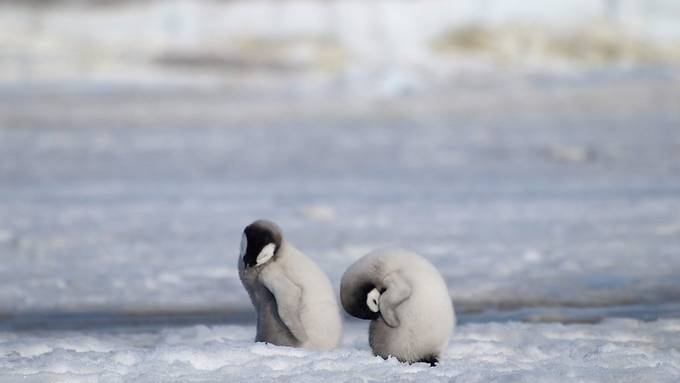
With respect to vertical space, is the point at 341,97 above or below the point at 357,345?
above

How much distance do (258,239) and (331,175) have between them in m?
7.87

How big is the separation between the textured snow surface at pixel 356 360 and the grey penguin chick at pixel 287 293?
71 mm

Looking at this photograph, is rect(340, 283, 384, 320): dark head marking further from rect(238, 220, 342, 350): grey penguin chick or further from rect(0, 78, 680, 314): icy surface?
rect(0, 78, 680, 314): icy surface

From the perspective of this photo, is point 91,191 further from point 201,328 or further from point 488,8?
point 488,8

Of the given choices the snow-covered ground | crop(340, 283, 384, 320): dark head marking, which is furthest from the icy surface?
crop(340, 283, 384, 320): dark head marking

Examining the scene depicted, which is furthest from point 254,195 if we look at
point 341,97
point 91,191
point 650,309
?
point 341,97

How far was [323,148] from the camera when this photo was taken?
13945 millimetres

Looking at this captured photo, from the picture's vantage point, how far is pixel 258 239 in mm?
3707

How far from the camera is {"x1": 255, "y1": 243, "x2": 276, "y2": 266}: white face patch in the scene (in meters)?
3.68

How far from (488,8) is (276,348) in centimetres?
3618

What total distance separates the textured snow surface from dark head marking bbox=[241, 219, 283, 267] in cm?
29

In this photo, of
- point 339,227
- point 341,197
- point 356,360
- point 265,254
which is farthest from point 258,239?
point 341,197

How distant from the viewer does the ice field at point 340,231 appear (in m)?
3.69

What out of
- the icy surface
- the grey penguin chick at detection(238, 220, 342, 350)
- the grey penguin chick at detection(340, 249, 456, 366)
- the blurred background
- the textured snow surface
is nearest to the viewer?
the textured snow surface
